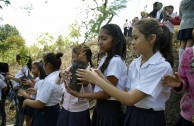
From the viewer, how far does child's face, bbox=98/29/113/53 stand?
8.21ft

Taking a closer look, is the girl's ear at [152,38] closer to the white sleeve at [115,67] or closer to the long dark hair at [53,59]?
the white sleeve at [115,67]

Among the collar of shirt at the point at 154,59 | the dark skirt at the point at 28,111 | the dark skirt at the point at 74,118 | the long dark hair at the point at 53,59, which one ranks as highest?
Result: the collar of shirt at the point at 154,59

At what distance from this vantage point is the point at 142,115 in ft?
6.89

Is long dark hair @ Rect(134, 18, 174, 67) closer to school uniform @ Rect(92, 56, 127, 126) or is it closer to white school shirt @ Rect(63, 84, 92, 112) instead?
school uniform @ Rect(92, 56, 127, 126)

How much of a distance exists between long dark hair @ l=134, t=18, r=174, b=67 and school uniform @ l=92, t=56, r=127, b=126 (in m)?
0.40

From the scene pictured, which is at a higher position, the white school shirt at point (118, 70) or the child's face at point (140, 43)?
the child's face at point (140, 43)

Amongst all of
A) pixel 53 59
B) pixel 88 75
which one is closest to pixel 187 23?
pixel 53 59

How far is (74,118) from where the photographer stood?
114 inches

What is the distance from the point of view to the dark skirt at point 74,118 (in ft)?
9.54

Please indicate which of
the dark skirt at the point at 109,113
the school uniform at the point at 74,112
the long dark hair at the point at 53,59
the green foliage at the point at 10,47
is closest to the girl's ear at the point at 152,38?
the dark skirt at the point at 109,113

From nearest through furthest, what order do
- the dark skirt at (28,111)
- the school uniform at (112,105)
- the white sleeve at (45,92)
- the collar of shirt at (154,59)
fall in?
the collar of shirt at (154,59) < the school uniform at (112,105) < the white sleeve at (45,92) < the dark skirt at (28,111)

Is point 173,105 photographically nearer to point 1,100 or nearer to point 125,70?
point 125,70

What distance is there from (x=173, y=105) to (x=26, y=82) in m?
2.07

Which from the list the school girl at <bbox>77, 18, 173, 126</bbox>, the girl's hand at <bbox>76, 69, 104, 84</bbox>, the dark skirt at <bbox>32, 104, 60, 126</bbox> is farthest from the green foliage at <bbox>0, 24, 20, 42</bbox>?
the school girl at <bbox>77, 18, 173, 126</bbox>
